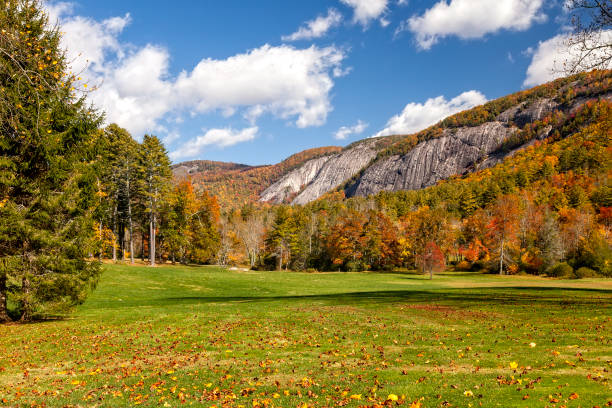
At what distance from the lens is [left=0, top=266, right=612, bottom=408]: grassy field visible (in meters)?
6.57

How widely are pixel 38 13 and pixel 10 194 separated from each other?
Result: 7.43 m

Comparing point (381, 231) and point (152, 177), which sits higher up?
point (152, 177)

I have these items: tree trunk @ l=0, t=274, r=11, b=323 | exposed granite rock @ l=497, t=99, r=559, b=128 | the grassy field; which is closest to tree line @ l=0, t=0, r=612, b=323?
tree trunk @ l=0, t=274, r=11, b=323

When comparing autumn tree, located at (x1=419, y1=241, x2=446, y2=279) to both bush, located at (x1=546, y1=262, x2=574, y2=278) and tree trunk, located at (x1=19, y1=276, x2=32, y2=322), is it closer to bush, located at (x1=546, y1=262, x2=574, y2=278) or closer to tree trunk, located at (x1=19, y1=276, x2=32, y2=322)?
bush, located at (x1=546, y1=262, x2=574, y2=278)

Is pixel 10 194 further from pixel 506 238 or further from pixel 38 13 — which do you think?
pixel 506 238

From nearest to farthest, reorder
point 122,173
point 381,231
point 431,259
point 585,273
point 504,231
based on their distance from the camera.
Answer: point 585,273 → point 122,173 → point 431,259 → point 504,231 → point 381,231

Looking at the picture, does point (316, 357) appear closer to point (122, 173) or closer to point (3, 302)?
point (3, 302)

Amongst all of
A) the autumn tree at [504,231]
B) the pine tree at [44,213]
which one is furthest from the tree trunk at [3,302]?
the autumn tree at [504,231]

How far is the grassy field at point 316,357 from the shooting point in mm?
6566

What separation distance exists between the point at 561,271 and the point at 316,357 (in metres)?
52.0

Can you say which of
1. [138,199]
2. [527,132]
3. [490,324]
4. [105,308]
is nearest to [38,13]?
[105,308]

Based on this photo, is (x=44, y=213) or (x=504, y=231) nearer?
(x=44, y=213)

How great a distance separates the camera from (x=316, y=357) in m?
9.48

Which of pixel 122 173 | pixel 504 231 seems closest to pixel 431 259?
pixel 504 231
